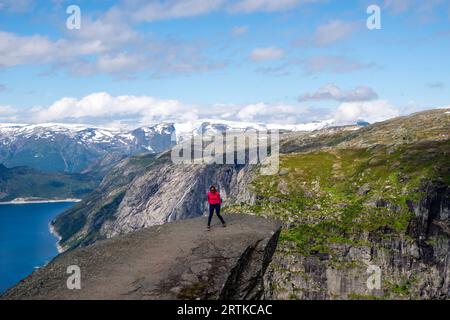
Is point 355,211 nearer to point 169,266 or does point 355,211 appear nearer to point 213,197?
point 213,197

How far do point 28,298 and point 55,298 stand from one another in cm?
239

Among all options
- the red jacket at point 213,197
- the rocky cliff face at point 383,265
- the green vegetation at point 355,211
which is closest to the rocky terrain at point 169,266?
the red jacket at point 213,197

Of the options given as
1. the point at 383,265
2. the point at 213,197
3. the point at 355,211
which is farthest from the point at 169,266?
the point at 355,211

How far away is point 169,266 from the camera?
3362 centimetres

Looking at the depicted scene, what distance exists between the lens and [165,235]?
137ft

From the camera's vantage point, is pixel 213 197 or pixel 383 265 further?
pixel 383 265

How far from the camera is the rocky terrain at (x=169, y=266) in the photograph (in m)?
30.4

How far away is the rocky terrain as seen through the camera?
30.4m

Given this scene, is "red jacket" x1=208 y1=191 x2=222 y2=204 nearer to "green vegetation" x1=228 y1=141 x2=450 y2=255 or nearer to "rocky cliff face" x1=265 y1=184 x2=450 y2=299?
"rocky cliff face" x1=265 y1=184 x2=450 y2=299

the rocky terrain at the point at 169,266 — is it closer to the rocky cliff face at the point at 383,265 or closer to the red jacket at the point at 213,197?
the red jacket at the point at 213,197

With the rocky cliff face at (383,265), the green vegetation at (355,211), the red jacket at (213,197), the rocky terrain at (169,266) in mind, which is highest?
the red jacket at (213,197)
